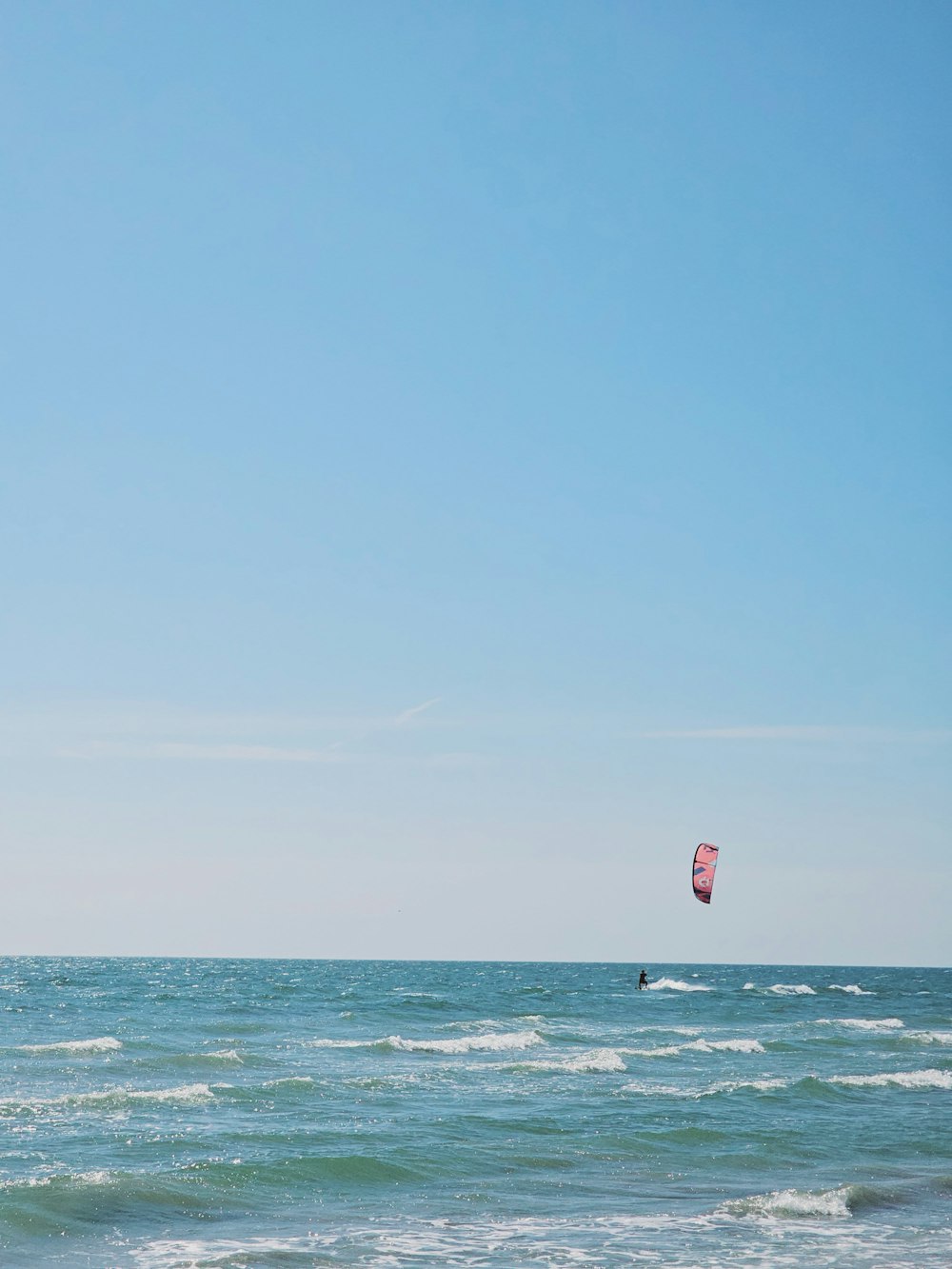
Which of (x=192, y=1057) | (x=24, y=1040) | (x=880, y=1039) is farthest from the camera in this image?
(x=880, y=1039)

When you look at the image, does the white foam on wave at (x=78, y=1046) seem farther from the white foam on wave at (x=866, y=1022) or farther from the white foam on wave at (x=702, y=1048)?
the white foam on wave at (x=866, y=1022)

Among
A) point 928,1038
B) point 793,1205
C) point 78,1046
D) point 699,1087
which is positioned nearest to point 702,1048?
point 699,1087

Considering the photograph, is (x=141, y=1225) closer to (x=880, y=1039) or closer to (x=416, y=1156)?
(x=416, y=1156)

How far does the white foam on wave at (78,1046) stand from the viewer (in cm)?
3111

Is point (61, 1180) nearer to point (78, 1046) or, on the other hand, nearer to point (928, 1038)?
point (78, 1046)

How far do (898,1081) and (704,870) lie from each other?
6.35 metres

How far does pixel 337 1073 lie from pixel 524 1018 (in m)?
19.9

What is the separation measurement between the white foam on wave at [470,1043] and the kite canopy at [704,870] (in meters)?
8.11

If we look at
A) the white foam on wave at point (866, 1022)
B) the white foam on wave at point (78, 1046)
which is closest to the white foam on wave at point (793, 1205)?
the white foam on wave at point (78, 1046)

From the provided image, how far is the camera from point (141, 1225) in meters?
14.0

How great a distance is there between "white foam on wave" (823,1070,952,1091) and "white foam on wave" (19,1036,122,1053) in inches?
697

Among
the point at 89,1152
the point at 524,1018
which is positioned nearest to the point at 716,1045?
the point at 524,1018

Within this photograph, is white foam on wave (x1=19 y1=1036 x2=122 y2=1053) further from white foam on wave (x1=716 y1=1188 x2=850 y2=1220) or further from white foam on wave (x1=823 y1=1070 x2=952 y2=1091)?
white foam on wave (x1=716 y1=1188 x2=850 y2=1220)

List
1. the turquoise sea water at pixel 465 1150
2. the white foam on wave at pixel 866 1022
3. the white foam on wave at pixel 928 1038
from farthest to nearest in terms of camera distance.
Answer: the white foam on wave at pixel 866 1022, the white foam on wave at pixel 928 1038, the turquoise sea water at pixel 465 1150
